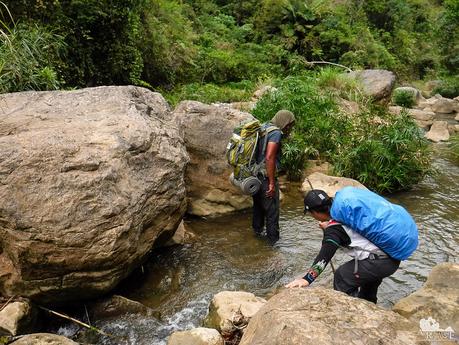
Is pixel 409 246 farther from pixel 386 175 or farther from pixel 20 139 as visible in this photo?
pixel 386 175

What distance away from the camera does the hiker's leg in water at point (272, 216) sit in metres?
5.45

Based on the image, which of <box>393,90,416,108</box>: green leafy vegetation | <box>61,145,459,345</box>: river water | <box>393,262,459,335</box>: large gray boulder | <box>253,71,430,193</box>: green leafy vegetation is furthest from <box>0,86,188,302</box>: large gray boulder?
<box>393,90,416,108</box>: green leafy vegetation

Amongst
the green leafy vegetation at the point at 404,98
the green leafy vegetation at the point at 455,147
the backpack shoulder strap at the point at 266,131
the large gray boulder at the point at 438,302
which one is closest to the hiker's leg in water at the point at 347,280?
the large gray boulder at the point at 438,302

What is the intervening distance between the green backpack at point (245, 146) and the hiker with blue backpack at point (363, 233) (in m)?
1.86

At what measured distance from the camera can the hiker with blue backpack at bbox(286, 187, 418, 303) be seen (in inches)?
123

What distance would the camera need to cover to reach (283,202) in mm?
7297

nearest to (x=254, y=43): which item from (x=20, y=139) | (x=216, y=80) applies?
(x=216, y=80)

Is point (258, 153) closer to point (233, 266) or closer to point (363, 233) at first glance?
point (233, 266)

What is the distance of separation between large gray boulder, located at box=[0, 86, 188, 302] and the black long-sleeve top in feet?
5.66

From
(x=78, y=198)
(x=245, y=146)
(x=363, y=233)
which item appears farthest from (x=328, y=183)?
(x=78, y=198)

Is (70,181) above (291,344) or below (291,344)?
above

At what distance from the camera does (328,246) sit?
319 centimetres

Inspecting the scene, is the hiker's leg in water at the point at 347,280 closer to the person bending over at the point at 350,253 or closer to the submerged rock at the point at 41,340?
the person bending over at the point at 350,253

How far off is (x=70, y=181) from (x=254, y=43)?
15.7m
